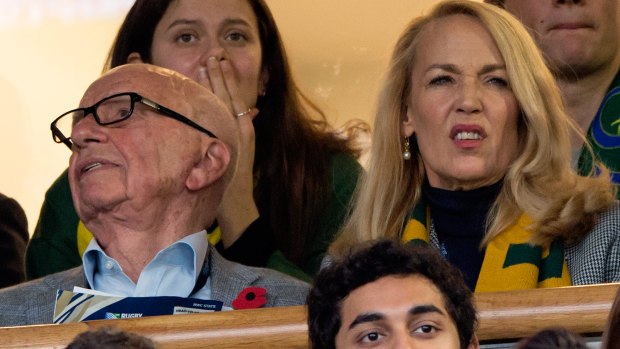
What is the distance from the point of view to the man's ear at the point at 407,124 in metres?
2.52

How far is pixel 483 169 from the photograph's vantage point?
92.2 inches

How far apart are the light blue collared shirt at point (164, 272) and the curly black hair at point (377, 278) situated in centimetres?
53

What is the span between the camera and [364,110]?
3.60 metres

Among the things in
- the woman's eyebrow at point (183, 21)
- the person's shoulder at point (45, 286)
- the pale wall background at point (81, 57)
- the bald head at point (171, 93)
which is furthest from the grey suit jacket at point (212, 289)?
the pale wall background at point (81, 57)

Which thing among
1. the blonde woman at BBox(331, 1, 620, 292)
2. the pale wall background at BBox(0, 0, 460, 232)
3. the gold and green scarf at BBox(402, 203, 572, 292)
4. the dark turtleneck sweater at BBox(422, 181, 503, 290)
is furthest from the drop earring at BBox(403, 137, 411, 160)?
the pale wall background at BBox(0, 0, 460, 232)

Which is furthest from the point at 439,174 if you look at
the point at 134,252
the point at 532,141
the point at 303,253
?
the point at 134,252

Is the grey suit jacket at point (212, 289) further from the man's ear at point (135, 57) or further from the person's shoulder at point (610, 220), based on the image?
the man's ear at point (135, 57)

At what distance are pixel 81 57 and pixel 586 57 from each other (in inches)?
62.0

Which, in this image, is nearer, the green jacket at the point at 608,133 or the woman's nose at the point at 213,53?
the green jacket at the point at 608,133

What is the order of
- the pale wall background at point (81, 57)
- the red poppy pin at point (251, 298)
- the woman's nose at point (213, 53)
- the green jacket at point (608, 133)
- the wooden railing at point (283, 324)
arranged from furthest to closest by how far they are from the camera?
the pale wall background at point (81, 57) → the woman's nose at point (213, 53) → the green jacket at point (608, 133) → the red poppy pin at point (251, 298) → the wooden railing at point (283, 324)

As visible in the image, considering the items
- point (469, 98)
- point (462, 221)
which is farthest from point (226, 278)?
point (469, 98)

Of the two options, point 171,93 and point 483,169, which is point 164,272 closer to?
point 171,93

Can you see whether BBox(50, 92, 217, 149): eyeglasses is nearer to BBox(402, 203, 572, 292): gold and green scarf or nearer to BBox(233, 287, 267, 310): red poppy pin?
BBox(233, 287, 267, 310): red poppy pin

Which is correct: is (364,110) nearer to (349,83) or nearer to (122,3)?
(349,83)
